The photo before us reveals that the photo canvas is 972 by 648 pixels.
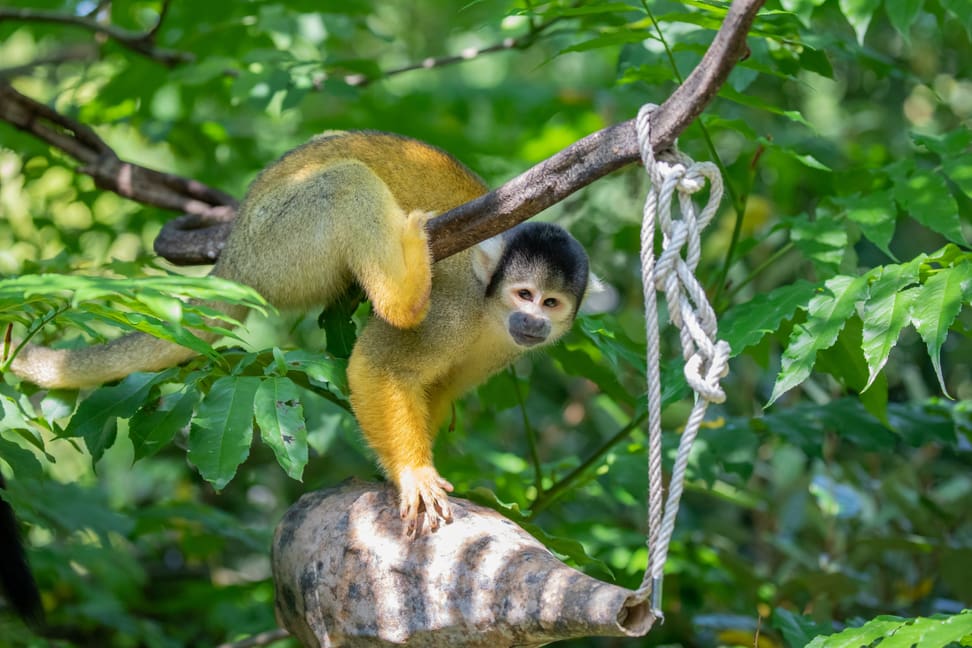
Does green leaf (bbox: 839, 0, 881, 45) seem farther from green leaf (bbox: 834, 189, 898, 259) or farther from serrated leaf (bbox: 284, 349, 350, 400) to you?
serrated leaf (bbox: 284, 349, 350, 400)

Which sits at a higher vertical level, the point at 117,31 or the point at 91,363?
the point at 117,31

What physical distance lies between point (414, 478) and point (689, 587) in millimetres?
2676

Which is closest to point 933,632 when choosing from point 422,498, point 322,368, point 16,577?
point 422,498

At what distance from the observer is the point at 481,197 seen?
3.07 metres

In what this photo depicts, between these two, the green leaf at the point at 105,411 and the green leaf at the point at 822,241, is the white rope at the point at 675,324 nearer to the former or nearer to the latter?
the green leaf at the point at 822,241

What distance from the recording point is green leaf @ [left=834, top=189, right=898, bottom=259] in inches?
128

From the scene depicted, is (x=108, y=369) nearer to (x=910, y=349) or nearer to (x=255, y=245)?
(x=255, y=245)

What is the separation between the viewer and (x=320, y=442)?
13.7 ft

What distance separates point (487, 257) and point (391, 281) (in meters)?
0.48

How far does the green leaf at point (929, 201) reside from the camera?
3.20 metres

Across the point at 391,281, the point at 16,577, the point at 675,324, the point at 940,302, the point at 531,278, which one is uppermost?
the point at 675,324

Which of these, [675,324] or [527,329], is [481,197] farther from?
[675,324]

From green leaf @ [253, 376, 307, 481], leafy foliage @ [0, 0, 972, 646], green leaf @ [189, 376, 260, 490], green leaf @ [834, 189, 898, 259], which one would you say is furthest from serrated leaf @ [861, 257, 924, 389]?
green leaf @ [189, 376, 260, 490]

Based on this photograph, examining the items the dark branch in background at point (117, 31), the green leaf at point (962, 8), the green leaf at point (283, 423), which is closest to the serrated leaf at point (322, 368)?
the green leaf at point (283, 423)
